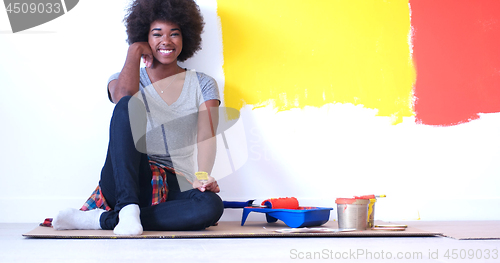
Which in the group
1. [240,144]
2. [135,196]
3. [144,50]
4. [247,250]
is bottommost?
[247,250]

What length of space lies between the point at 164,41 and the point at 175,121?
0.34 metres

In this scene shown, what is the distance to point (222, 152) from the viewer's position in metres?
1.94

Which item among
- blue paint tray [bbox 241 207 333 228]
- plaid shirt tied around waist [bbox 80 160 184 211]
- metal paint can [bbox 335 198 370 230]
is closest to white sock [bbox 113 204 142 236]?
plaid shirt tied around waist [bbox 80 160 184 211]

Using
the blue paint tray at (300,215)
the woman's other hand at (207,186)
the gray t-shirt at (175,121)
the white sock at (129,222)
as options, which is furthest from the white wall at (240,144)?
the white sock at (129,222)

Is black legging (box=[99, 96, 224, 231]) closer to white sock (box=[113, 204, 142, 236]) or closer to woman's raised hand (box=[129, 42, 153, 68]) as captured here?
white sock (box=[113, 204, 142, 236])

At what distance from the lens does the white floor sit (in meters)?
0.87

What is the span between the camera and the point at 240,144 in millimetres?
1951

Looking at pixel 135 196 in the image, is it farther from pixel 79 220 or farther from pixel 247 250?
pixel 247 250

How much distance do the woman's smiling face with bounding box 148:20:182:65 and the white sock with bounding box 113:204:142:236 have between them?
0.71 m

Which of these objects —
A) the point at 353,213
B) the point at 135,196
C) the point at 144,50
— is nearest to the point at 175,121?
the point at 144,50

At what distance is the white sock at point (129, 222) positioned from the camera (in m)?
1.19

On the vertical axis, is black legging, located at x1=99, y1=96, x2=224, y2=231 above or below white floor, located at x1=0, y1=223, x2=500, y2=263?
above

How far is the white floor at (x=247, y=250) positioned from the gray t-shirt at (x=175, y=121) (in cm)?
49

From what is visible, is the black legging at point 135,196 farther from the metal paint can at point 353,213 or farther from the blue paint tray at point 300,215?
the metal paint can at point 353,213
